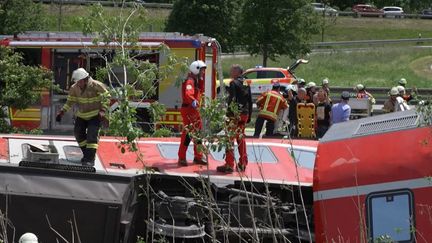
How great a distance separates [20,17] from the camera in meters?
31.9

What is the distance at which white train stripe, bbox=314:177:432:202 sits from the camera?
5.60 m

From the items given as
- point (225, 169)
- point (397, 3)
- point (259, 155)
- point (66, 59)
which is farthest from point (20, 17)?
point (397, 3)

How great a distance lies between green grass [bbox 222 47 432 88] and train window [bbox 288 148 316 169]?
93.4 ft

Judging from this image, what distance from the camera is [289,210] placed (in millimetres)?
6551

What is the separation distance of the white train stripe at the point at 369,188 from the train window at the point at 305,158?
1.27 meters

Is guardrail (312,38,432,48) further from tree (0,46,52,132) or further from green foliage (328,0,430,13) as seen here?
tree (0,46,52,132)

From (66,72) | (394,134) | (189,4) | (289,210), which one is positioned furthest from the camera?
(189,4)

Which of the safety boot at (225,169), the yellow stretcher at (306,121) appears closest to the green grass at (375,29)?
the yellow stretcher at (306,121)

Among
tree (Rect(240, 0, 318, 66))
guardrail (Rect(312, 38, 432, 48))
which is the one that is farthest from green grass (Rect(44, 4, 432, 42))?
tree (Rect(240, 0, 318, 66))

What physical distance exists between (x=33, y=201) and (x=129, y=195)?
27.2 inches

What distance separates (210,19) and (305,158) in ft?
107

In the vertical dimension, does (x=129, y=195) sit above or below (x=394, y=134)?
below

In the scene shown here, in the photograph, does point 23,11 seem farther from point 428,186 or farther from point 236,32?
point 428,186

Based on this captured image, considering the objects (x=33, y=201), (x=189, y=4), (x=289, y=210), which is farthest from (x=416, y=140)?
(x=189, y=4)
